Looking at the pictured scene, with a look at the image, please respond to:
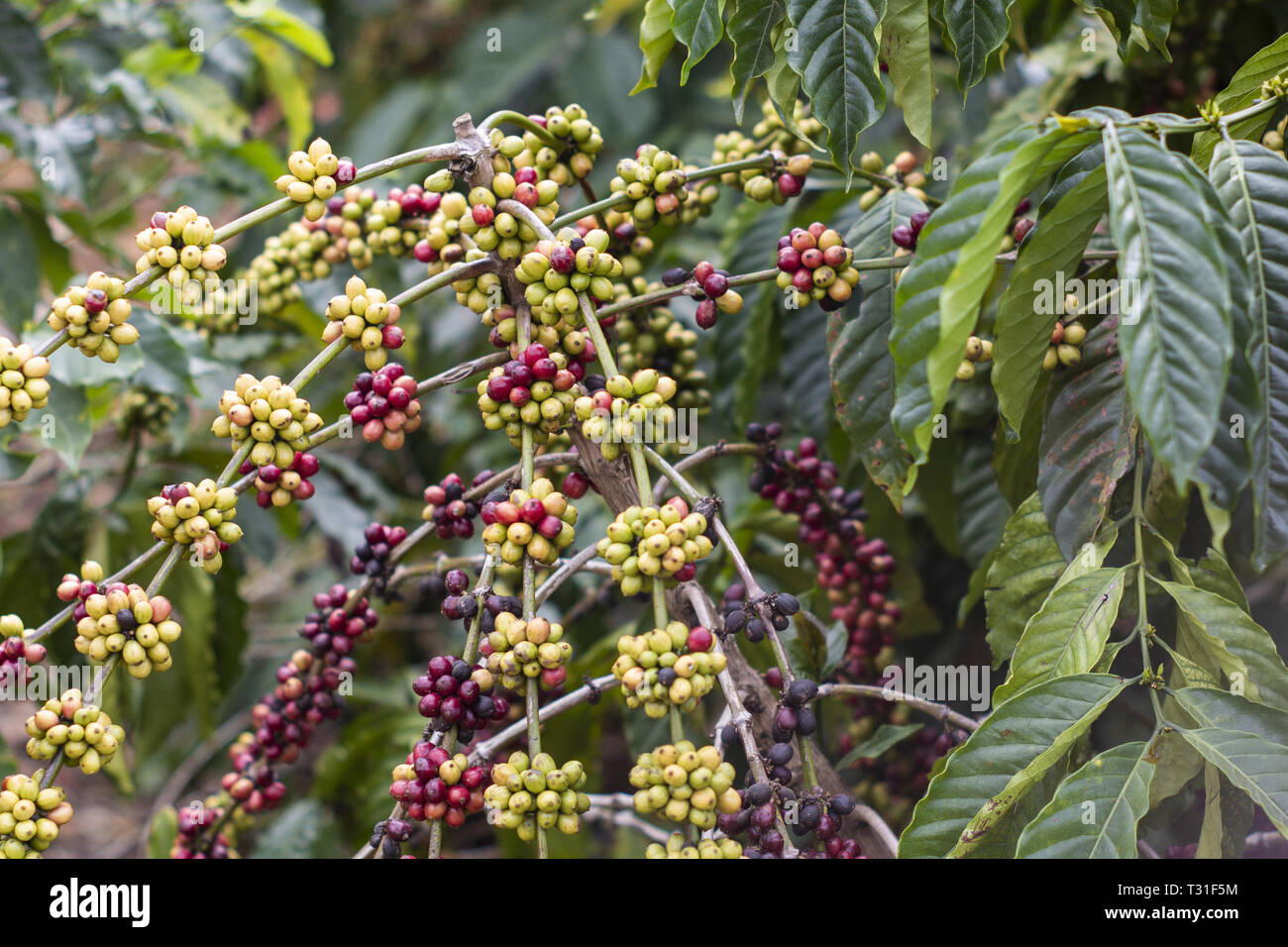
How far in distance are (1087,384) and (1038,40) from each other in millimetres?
949

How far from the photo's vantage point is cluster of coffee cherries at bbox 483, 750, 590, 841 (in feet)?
2.69

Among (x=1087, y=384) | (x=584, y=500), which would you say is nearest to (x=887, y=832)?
(x=1087, y=384)

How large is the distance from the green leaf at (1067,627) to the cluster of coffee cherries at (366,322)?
0.69 m

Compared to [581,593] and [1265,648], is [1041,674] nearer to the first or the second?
[1265,648]

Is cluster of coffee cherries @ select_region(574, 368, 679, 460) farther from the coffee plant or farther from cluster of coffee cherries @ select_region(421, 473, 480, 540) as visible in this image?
cluster of coffee cherries @ select_region(421, 473, 480, 540)

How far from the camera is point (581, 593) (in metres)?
2.05

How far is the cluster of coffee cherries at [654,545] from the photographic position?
2.70 ft

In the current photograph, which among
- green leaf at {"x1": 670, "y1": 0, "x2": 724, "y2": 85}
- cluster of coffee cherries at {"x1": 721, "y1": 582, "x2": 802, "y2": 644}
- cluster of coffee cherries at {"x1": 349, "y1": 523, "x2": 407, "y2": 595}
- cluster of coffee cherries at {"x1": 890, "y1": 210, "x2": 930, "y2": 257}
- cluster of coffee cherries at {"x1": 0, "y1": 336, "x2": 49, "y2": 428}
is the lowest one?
cluster of coffee cherries at {"x1": 721, "y1": 582, "x2": 802, "y2": 644}

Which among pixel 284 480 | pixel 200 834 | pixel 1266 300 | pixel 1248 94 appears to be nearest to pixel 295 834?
pixel 200 834

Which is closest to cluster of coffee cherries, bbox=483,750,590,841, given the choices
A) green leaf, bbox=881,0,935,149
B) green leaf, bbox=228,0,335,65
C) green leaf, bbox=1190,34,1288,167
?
green leaf, bbox=881,0,935,149

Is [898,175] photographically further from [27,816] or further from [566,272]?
[27,816]

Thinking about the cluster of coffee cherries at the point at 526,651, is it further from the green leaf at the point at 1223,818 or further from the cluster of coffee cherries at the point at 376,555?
the green leaf at the point at 1223,818

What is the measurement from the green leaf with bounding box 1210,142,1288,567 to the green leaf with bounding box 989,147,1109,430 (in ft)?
0.40

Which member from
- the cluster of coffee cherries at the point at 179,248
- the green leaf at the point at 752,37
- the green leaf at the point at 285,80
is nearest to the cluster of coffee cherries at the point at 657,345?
the green leaf at the point at 752,37
